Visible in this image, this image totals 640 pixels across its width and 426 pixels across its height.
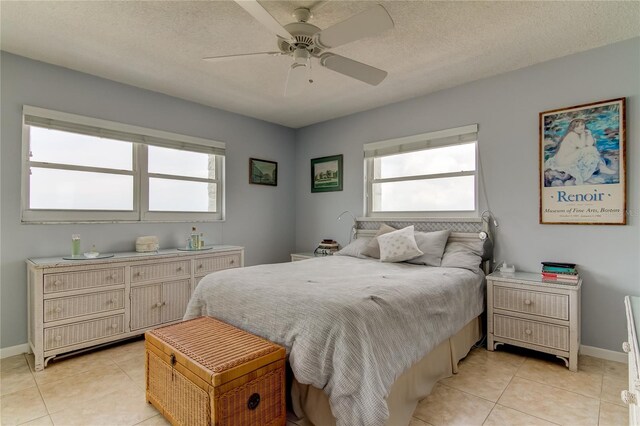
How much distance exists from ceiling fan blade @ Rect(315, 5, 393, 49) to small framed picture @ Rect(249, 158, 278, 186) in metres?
2.71

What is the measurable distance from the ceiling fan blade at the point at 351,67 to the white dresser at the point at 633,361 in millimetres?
1991

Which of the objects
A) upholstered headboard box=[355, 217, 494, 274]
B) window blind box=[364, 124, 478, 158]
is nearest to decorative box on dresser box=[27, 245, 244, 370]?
upholstered headboard box=[355, 217, 494, 274]

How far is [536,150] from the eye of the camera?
2.94 m

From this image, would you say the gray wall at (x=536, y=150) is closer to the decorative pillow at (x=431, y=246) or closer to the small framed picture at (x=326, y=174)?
the decorative pillow at (x=431, y=246)

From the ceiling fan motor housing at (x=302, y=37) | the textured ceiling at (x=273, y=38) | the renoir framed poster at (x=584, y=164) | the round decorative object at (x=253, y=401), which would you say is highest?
the textured ceiling at (x=273, y=38)

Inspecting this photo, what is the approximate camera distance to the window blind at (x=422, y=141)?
3.36 m

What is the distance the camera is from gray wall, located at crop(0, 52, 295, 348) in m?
2.73

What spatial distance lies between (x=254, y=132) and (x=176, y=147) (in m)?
1.17

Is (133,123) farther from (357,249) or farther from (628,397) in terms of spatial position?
(628,397)

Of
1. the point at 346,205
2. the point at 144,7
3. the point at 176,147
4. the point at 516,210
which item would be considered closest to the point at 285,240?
the point at 346,205

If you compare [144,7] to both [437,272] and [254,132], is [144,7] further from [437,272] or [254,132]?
[437,272]

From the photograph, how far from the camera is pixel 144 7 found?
2113 mm

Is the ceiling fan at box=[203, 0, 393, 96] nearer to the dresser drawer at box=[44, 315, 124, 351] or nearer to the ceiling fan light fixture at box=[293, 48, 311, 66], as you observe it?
the ceiling fan light fixture at box=[293, 48, 311, 66]

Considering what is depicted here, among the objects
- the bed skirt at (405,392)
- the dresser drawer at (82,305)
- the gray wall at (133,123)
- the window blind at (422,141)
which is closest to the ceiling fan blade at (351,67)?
the window blind at (422,141)
